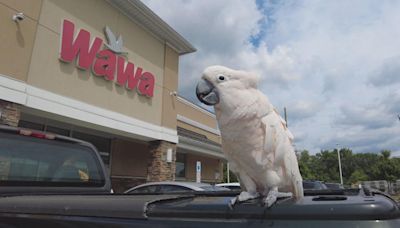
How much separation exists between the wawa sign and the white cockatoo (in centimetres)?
974

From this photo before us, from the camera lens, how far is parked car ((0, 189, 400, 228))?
134 centimetres

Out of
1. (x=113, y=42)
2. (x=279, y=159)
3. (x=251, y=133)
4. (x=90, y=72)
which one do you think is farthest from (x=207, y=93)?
(x=113, y=42)

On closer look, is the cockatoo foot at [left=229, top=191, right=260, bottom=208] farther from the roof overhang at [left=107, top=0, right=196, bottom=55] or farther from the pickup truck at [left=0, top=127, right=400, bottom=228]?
the roof overhang at [left=107, top=0, right=196, bottom=55]

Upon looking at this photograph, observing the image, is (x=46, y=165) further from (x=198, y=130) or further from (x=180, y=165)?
(x=198, y=130)

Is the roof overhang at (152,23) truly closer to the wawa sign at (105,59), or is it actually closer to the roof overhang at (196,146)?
the wawa sign at (105,59)

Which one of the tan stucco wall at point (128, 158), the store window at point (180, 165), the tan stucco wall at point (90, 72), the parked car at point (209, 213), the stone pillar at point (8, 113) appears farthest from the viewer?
the store window at point (180, 165)

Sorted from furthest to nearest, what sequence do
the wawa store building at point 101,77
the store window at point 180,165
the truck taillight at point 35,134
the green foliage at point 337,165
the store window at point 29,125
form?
1. the green foliage at point 337,165
2. the store window at point 180,165
3. the store window at point 29,125
4. the wawa store building at point 101,77
5. the truck taillight at point 35,134

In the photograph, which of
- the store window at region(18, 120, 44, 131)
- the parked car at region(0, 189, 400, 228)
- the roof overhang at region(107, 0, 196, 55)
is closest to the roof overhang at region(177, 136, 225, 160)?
the roof overhang at region(107, 0, 196, 55)

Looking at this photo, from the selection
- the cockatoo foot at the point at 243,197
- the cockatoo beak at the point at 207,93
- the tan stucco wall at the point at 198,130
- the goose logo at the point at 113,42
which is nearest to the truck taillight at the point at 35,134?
the cockatoo beak at the point at 207,93

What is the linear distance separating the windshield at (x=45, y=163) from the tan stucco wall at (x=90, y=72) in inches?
269

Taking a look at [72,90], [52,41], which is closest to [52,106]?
[72,90]

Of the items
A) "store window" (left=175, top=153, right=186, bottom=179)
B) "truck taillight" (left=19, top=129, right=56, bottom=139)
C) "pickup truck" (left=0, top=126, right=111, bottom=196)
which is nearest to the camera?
"pickup truck" (left=0, top=126, right=111, bottom=196)

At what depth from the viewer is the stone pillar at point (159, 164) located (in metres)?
14.1

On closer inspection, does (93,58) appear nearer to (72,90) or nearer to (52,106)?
(72,90)
